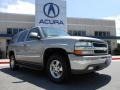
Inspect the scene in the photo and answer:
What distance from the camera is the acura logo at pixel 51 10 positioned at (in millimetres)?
26645

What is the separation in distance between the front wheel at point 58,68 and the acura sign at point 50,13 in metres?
18.4

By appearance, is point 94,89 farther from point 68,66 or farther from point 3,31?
point 3,31

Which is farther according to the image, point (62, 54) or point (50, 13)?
point (50, 13)

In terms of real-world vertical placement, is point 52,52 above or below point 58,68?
above

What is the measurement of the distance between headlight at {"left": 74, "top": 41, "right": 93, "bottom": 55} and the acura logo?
778 inches

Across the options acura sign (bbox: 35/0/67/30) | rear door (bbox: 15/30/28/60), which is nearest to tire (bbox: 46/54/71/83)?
rear door (bbox: 15/30/28/60)

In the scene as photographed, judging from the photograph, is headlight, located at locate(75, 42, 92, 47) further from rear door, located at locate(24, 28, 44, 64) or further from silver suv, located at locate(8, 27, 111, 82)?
rear door, located at locate(24, 28, 44, 64)

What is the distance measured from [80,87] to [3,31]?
1119 inches

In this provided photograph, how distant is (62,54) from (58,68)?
1.52ft

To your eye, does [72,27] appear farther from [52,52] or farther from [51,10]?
[52,52]

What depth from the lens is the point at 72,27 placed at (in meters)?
39.1

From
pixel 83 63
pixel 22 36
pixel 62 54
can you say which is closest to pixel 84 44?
pixel 83 63

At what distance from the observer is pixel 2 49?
32.5 metres

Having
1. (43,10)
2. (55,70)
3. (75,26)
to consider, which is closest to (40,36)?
(55,70)
